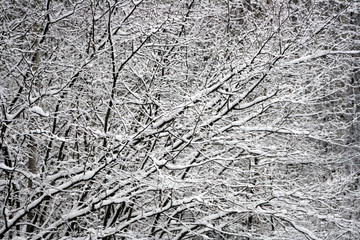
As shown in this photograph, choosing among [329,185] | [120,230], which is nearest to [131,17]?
[120,230]

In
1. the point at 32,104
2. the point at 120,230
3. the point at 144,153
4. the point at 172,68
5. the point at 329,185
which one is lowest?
the point at 120,230

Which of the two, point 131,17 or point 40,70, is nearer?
point 40,70

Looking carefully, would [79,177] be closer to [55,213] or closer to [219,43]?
[55,213]

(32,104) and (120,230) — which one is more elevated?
(32,104)

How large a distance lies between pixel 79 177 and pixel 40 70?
4.35 feet

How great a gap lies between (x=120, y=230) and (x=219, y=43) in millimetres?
2974

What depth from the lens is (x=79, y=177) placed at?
4312 mm

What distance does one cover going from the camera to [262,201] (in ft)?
15.9

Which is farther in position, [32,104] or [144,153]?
[144,153]

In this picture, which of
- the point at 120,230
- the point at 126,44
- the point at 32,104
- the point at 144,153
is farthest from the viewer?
the point at 126,44

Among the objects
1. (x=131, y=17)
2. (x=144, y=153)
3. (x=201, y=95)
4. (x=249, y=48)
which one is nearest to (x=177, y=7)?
(x=131, y=17)

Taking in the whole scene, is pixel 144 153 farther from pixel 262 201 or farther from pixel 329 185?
pixel 329 185

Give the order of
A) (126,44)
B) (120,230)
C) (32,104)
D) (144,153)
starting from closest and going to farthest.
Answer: (32,104), (120,230), (144,153), (126,44)

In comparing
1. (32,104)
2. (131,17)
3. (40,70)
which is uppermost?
(131,17)
